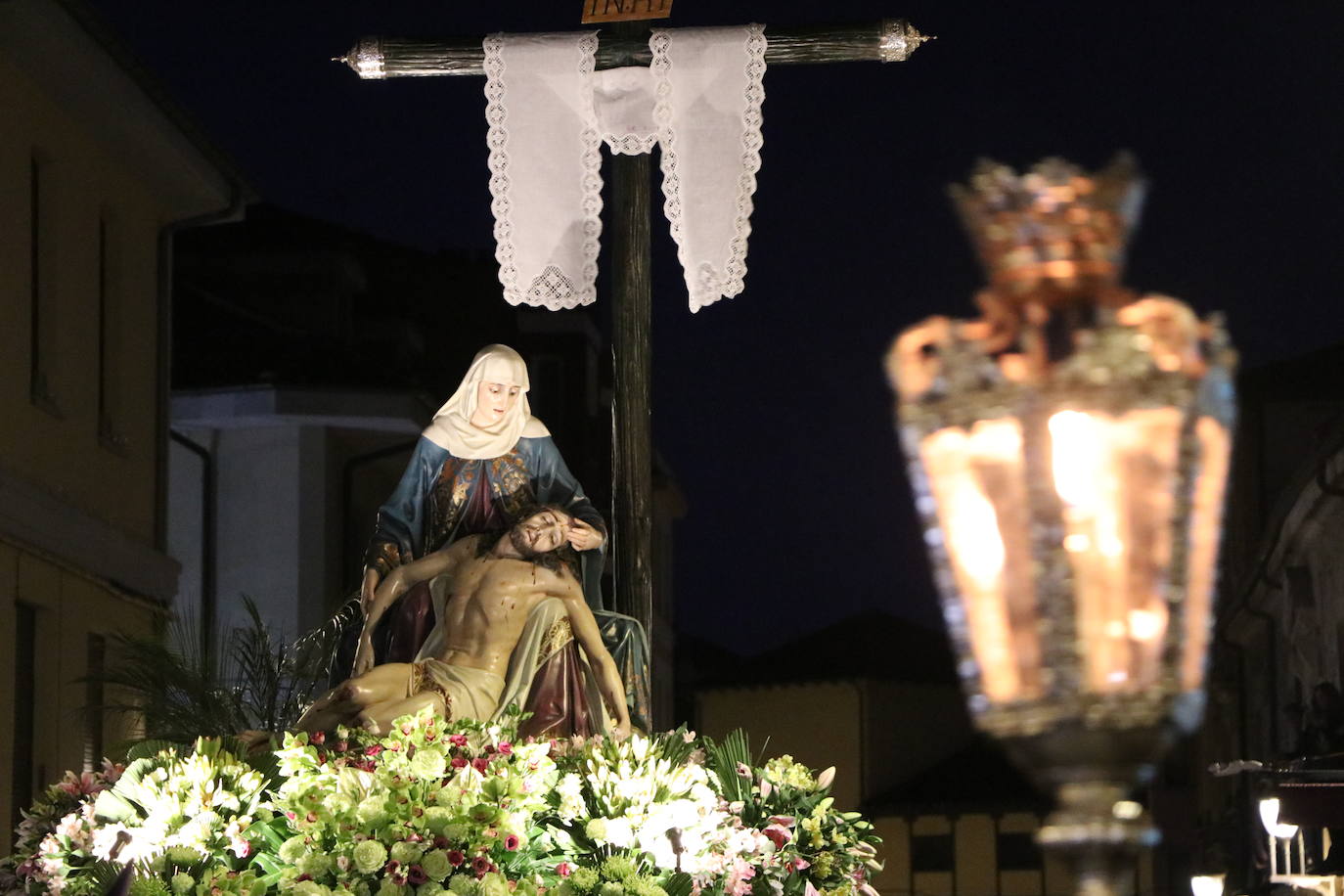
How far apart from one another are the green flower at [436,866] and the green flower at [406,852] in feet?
0.09

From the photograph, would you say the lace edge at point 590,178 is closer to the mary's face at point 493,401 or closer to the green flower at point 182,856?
the mary's face at point 493,401

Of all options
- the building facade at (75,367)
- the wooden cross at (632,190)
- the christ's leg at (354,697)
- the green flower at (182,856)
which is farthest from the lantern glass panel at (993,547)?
the building facade at (75,367)

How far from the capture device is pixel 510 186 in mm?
9609

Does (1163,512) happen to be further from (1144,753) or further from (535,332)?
(535,332)

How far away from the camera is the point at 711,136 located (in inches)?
379

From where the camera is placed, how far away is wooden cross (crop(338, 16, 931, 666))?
9.38m

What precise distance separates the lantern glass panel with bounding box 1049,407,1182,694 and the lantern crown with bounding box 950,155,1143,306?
0.61ft

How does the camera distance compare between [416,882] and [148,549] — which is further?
[148,549]

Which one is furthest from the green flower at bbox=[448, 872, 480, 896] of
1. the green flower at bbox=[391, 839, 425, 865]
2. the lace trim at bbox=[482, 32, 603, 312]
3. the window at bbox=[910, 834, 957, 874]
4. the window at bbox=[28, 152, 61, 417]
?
the window at bbox=[910, 834, 957, 874]

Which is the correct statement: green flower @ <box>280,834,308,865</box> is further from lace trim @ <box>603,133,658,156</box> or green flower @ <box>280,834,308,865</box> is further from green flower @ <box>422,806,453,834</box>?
lace trim @ <box>603,133,658,156</box>

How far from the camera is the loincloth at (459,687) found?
27.0ft

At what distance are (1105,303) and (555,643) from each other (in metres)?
5.62

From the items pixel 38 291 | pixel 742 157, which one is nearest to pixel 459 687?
pixel 742 157

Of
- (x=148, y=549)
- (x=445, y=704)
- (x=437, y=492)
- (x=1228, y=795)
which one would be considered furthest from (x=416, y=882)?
(x=1228, y=795)
